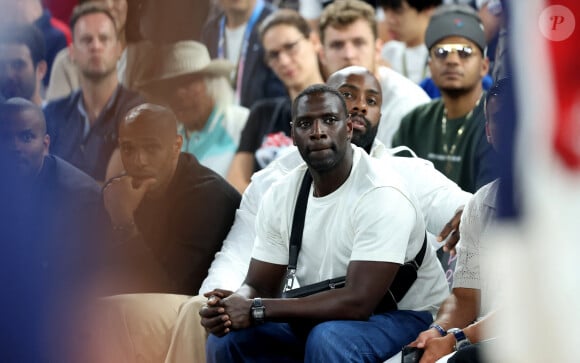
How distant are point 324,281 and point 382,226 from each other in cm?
30

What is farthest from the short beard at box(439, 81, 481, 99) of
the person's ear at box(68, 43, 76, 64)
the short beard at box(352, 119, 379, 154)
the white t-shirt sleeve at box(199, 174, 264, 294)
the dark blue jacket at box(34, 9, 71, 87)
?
the dark blue jacket at box(34, 9, 71, 87)

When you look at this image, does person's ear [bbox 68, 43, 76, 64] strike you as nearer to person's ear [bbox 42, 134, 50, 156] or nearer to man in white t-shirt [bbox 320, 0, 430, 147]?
person's ear [bbox 42, 134, 50, 156]

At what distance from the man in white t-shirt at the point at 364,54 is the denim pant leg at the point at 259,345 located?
→ 212 cm

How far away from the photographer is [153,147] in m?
5.05

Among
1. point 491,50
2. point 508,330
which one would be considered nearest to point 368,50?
point 491,50

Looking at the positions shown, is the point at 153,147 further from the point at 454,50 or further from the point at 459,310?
the point at 459,310

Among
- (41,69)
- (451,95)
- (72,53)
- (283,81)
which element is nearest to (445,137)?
(451,95)

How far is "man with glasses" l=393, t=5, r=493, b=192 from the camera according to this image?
17.4 feet

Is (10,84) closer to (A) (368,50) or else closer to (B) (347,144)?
(A) (368,50)

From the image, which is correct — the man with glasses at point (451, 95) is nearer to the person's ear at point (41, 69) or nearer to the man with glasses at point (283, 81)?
the man with glasses at point (283, 81)

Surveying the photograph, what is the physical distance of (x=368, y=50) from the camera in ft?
19.3

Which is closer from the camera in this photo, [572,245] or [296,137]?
[572,245]

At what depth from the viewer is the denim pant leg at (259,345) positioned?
3.67 metres

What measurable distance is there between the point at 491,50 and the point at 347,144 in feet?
7.20
